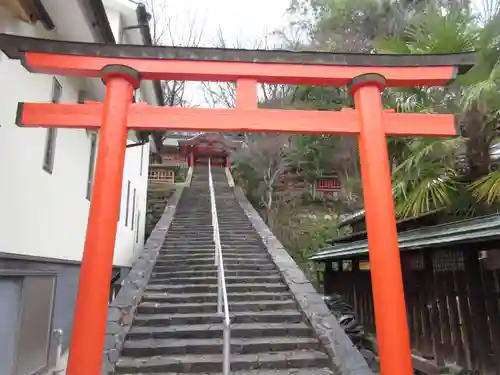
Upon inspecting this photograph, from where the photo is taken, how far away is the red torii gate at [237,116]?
11.7ft

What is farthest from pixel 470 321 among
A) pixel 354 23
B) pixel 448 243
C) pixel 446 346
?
pixel 354 23

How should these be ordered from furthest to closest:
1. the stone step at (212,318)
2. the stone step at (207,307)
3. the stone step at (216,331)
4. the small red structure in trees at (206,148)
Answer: the small red structure in trees at (206,148)
the stone step at (207,307)
the stone step at (212,318)
the stone step at (216,331)

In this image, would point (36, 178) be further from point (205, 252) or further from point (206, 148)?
point (206, 148)

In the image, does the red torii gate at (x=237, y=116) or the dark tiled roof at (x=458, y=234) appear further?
the dark tiled roof at (x=458, y=234)

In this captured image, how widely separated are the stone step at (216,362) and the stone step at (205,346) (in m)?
0.10

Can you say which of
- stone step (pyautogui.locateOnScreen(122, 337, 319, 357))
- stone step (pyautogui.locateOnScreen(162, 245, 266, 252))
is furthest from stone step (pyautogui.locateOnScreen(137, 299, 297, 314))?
stone step (pyautogui.locateOnScreen(162, 245, 266, 252))

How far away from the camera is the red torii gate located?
3553 millimetres

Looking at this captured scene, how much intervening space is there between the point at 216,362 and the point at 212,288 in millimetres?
2330

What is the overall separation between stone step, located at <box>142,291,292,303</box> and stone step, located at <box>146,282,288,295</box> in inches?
7.9

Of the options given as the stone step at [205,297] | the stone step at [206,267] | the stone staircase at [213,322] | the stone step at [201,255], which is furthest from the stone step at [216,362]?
the stone step at [201,255]

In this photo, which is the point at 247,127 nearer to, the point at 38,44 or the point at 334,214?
the point at 38,44

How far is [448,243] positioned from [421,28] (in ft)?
11.7

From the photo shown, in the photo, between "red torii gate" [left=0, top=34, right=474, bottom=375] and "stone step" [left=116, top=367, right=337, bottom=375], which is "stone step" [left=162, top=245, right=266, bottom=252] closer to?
"stone step" [left=116, top=367, right=337, bottom=375]

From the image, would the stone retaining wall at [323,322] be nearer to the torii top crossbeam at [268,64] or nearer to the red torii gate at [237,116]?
the red torii gate at [237,116]
